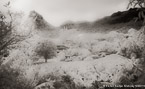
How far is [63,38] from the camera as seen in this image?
15.0 m

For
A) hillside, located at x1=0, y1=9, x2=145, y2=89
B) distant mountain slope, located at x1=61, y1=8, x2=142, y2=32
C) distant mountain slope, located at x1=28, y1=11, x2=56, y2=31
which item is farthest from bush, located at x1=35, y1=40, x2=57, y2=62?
distant mountain slope, located at x1=61, y1=8, x2=142, y2=32

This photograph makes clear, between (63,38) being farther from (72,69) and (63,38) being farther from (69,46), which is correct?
(72,69)

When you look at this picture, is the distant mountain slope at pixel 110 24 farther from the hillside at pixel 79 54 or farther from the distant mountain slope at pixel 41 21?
the distant mountain slope at pixel 41 21

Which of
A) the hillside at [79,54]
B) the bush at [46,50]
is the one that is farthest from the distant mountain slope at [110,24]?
the bush at [46,50]

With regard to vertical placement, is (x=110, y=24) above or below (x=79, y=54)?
above

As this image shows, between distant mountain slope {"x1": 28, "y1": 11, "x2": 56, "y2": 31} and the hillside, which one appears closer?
the hillside

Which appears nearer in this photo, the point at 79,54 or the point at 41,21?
the point at 79,54

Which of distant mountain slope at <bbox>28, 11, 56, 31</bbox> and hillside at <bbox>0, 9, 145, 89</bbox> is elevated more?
distant mountain slope at <bbox>28, 11, 56, 31</bbox>

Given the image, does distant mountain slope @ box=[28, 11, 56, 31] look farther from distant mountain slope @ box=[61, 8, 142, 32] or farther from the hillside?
distant mountain slope @ box=[61, 8, 142, 32]

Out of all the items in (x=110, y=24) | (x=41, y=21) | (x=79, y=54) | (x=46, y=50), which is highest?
(x=41, y=21)

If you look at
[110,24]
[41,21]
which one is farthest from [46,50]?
[110,24]

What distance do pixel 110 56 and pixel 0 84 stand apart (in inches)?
300

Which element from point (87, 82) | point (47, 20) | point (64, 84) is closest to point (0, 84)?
point (64, 84)

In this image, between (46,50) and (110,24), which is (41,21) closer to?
(46,50)
